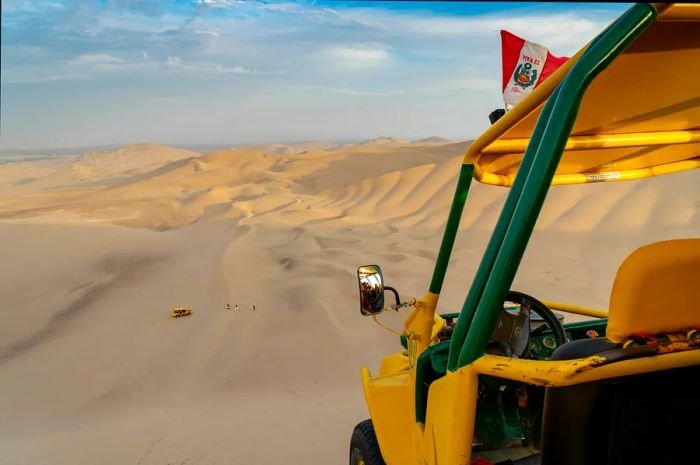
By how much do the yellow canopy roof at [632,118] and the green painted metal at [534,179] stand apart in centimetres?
9

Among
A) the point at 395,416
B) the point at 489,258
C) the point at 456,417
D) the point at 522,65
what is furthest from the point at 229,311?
the point at 489,258

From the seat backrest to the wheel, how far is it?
75.9 inches

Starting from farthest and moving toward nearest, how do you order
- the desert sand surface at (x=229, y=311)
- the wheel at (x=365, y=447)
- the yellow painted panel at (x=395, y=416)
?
1. the desert sand surface at (x=229, y=311)
2. the wheel at (x=365, y=447)
3. the yellow painted panel at (x=395, y=416)

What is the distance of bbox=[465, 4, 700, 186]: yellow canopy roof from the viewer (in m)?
1.92

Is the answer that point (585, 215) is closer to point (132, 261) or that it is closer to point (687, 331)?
point (132, 261)

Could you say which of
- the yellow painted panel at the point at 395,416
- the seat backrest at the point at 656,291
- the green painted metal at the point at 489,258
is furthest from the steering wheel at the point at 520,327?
the seat backrest at the point at 656,291

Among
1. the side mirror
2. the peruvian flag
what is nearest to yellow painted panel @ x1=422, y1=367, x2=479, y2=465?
the side mirror

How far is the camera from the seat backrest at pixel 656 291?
1.66 metres

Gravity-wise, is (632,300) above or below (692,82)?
below

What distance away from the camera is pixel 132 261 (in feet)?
37.8

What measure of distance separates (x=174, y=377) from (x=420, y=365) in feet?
16.4

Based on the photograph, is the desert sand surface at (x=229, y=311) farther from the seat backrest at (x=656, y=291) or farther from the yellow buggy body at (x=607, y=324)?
the seat backrest at (x=656, y=291)

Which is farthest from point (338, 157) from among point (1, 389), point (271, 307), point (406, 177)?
point (1, 389)

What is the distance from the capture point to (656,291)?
1.67 meters
